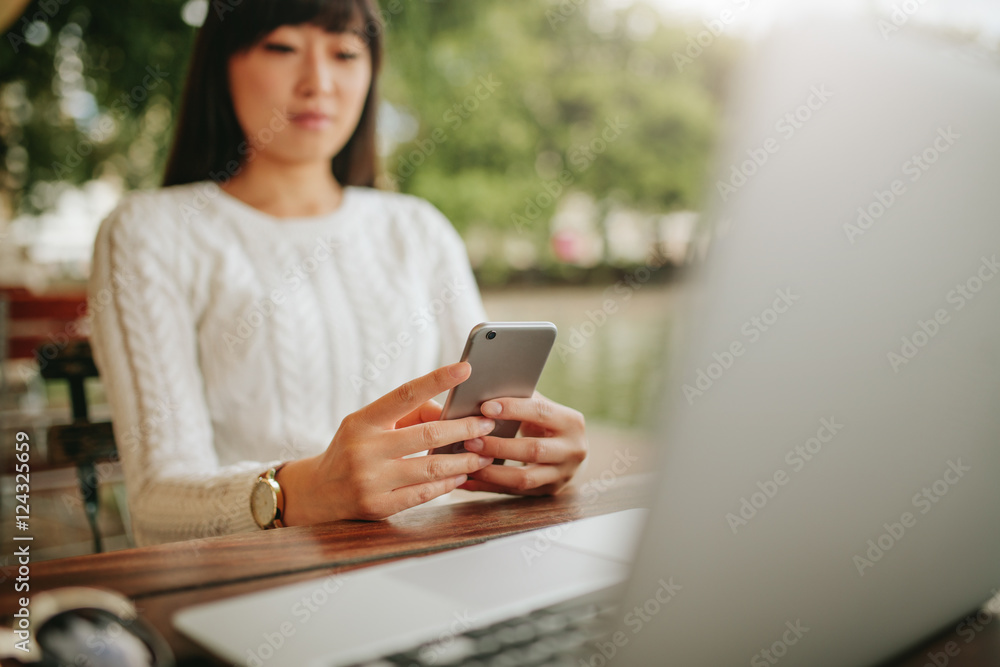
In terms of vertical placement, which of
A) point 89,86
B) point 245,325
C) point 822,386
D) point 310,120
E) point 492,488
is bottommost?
point 492,488

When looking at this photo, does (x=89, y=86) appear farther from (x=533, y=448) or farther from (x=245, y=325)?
(x=533, y=448)

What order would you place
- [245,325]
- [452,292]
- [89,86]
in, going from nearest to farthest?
1. [245,325]
2. [452,292]
3. [89,86]

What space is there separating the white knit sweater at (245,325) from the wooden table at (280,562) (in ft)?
0.79

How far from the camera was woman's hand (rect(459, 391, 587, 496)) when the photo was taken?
2.62 ft

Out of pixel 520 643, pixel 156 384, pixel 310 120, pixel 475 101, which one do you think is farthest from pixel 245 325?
pixel 475 101

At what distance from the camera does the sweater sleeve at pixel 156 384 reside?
0.86 meters

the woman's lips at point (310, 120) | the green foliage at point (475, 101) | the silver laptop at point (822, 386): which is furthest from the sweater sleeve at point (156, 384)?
the green foliage at point (475, 101)

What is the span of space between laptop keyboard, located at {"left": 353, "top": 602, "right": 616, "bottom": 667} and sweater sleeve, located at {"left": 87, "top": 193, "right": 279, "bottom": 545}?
478 millimetres

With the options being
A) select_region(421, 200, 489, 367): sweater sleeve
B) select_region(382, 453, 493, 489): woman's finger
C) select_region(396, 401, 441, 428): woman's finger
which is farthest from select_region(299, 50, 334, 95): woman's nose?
select_region(382, 453, 493, 489): woman's finger

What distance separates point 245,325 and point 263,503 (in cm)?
43

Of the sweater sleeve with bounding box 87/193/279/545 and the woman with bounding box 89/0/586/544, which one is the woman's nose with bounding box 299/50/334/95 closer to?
the woman with bounding box 89/0/586/544

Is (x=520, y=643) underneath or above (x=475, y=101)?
underneath

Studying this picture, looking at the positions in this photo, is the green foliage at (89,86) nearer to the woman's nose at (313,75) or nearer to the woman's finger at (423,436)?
the woman's nose at (313,75)

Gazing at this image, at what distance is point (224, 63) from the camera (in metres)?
1.24
